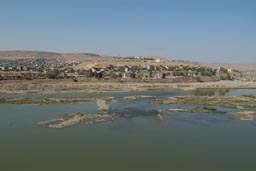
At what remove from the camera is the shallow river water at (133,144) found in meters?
14.9

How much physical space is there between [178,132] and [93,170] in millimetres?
8689

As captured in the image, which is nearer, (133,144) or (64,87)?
(133,144)

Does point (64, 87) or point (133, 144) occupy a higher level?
point (64, 87)

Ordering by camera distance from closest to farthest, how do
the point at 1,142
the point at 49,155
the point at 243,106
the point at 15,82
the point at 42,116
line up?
the point at 49,155 → the point at 1,142 → the point at 42,116 → the point at 243,106 → the point at 15,82

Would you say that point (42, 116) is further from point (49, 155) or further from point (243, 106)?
point (243, 106)

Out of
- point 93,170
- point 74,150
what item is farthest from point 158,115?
point 93,170

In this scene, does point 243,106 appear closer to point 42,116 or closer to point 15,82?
point 42,116

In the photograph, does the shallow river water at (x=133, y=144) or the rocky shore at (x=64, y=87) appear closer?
the shallow river water at (x=133, y=144)

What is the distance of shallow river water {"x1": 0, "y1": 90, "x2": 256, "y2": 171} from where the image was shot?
48.8ft

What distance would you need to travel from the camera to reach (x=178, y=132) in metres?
21.2

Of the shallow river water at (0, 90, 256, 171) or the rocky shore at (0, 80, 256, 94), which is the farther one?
the rocky shore at (0, 80, 256, 94)

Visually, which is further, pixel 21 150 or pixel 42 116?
pixel 42 116

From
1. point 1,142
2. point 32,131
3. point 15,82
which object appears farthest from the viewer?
point 15,82

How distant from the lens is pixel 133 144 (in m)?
18.2
